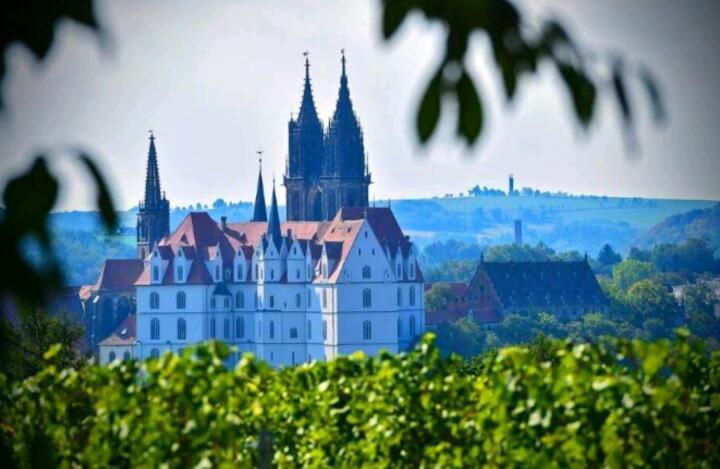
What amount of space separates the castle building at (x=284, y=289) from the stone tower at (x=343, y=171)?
5.34 meters

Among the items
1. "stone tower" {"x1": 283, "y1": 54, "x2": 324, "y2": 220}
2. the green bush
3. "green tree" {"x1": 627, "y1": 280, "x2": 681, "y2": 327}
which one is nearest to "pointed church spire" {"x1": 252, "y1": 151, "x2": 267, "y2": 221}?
"stone tower" {"x1": 283, "y1": 54, "x2": 324, "y2": 220}

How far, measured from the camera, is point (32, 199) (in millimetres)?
3227

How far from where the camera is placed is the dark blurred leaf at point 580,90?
3.17 metres

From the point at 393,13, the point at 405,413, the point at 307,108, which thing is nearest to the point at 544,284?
the point at 307,108

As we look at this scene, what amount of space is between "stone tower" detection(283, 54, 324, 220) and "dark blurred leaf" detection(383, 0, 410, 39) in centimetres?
12848

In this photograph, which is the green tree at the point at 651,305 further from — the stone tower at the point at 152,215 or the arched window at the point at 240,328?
the arched window at the point at 240,328

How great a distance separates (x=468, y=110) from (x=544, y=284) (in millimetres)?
161427

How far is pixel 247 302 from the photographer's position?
120500 mm

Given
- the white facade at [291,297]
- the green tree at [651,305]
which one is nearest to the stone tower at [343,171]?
the white facade at [291,297]

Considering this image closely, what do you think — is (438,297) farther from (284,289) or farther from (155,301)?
(155,301)

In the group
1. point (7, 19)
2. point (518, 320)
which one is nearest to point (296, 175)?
point (518, 320)

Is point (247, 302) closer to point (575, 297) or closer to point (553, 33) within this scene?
point (575, 297)

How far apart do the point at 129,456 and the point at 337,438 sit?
8.78 ft

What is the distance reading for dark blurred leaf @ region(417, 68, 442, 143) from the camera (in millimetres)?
3178
